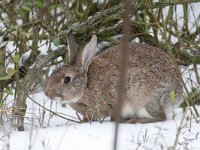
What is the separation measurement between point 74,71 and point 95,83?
0.80 feet

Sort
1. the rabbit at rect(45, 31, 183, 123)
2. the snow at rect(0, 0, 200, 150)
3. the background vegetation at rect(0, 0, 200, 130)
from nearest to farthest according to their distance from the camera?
the snow at rect(0, 0, 200, 150) → the rabbit at rect(45, 31, 183, 123) → the background vegetation at rect(0, 0, 200, 130)

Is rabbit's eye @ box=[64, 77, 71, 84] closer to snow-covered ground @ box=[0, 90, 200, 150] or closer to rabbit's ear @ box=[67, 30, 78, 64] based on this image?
rabbit's ear @ box=[67, 30, 78, 64]

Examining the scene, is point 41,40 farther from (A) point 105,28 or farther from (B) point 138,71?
(B) point 138,71

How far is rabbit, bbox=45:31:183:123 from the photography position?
4.79 metres

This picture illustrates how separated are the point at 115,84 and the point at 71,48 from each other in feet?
1.88

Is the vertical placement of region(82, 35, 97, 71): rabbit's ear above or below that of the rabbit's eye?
above

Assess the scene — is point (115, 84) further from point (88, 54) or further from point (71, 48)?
point (71, 48)

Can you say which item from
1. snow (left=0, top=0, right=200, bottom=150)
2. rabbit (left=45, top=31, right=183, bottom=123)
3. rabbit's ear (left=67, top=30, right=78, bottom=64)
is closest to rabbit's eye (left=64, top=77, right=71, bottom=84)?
rabbit (left=45, top=31, right=183, bottom=123)

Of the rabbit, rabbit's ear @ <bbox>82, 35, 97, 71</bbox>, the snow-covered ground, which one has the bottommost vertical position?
the snow-covered ground

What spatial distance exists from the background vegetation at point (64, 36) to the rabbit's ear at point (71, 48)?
11 cm

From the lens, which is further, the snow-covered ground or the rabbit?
the rabbit

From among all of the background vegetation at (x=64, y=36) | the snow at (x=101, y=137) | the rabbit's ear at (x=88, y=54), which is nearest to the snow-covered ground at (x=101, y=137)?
the snow at (x=101, y=137)

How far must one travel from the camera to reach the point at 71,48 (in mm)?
5039

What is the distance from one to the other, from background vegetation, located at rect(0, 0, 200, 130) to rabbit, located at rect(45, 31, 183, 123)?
175 mm
